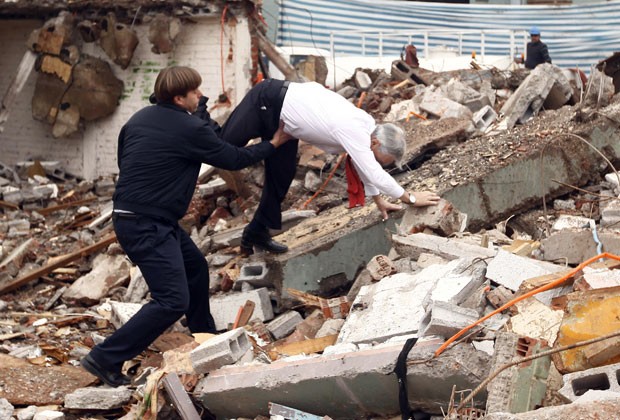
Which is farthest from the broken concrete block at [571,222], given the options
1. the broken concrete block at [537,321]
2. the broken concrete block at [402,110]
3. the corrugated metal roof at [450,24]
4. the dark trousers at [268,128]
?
the corrugated metal roof at [450,24]

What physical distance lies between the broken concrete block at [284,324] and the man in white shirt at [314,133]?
0.66 meters

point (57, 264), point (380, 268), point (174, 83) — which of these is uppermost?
point (174, 83)

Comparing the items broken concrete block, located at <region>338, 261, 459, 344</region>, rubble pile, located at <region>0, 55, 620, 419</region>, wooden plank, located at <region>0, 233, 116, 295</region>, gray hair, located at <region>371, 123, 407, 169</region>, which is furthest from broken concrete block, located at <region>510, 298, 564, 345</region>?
wooden plank, located at <region>0, 233, 116, 295</region>

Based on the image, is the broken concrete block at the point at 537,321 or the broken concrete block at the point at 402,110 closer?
the broken concrete block at the point at 537,321

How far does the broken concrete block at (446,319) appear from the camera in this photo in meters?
5.26

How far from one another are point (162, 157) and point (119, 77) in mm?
9226

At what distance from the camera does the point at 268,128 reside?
24.2ft

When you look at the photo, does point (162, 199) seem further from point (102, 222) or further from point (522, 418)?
point (102, 222)

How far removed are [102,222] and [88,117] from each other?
3.93 metres

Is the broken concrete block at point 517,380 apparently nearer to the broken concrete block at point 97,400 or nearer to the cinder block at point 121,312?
the broken concrete block at point 97,400

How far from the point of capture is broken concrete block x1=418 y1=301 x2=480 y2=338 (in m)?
5.26

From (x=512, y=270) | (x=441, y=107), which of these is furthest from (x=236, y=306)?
(x=441, y=107)

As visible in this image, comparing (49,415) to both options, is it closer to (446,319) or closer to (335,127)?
(446,319)

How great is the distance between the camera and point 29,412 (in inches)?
239
